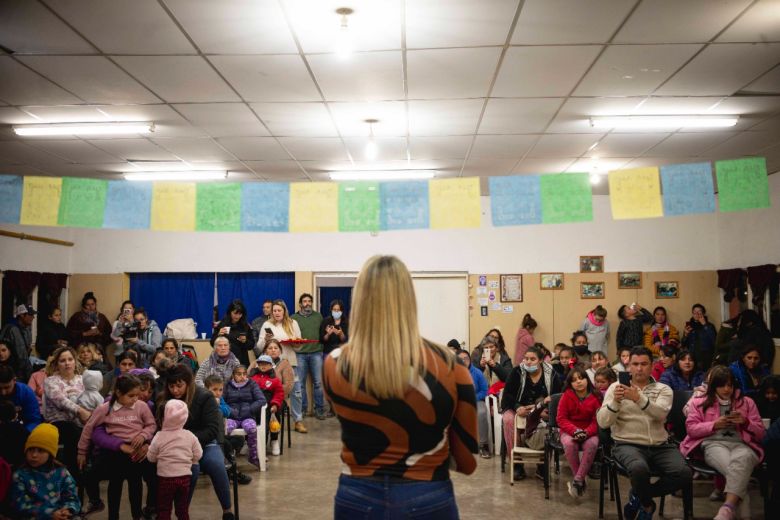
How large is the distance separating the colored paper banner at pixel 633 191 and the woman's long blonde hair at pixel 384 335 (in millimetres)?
4293

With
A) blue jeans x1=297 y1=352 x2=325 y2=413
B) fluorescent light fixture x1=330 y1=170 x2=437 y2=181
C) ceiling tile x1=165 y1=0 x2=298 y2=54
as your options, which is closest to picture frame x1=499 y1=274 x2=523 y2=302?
fluorescent light fixture x1=330 y1=170 x2=437 y2=181

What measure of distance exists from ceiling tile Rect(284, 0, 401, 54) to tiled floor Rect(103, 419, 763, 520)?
131 inches

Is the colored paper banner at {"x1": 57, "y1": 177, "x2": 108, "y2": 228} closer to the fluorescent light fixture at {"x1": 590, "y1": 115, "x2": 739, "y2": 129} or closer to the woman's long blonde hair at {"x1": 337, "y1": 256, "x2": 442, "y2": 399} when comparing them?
the fluorescent light fixture at {"x1": 590, "y1": 115, "x2": 739, "y2": 129}

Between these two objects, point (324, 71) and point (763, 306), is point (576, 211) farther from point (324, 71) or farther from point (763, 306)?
point (763, 306)

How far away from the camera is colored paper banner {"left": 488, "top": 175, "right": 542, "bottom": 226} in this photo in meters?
5.67

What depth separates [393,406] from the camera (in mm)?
1619

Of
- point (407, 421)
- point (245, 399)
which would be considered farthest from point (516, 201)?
point (407, 421)

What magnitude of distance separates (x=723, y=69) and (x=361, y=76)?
2.75 metres

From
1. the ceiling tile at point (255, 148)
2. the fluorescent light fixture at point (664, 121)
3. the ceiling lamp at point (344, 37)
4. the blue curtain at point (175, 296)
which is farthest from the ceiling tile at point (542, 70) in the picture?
the blue curtain at point (175, 296)

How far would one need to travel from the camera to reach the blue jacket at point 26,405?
4742 mm

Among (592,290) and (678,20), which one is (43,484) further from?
(592,290)

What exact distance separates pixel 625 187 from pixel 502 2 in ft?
7.65

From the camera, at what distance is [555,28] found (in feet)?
13.9

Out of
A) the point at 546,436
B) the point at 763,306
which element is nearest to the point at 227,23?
the point at 546,436
